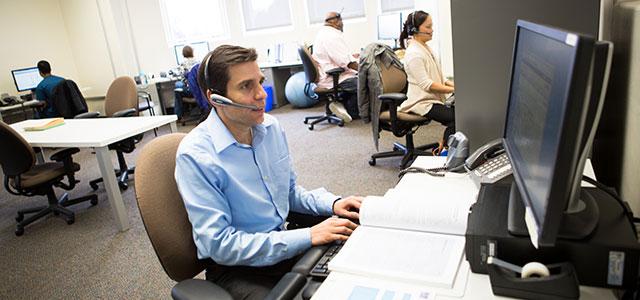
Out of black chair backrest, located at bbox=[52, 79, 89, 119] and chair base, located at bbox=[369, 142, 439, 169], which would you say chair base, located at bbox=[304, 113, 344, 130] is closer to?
chair base, located at bbox=[369, 142, 439, 169]

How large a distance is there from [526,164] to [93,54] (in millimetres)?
6854

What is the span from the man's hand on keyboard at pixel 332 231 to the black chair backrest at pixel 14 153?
248cm

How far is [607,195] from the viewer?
2.92 feet

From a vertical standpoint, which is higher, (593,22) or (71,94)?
(593,22)

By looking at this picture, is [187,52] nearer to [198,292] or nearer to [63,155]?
[63,155]

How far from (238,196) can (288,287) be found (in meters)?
0.39

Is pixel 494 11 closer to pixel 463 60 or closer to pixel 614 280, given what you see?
pixel 463 60

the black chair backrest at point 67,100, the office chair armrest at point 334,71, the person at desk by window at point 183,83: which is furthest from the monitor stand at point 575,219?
the person at desk by window at point 183,83

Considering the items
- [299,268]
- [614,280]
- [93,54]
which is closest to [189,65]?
[93,54]

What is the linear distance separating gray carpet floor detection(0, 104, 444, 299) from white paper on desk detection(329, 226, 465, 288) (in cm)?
149

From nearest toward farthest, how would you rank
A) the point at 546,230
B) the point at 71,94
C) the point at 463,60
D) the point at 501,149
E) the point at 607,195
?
the point at 546,230 < the point at 607,195 < the point at 501,149 < the point at 463,60 < the point at 71,94

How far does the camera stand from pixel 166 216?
3.89 ft

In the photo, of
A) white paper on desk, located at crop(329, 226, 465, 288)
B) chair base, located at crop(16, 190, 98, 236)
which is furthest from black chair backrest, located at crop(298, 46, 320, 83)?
white paper on desk, located at crop(329, 226, 465, 288)

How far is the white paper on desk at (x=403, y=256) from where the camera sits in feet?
3.04
